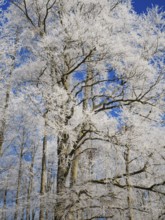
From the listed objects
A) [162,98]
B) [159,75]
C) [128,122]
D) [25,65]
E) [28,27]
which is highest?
[28,27]

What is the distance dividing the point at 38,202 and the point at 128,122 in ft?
11.6

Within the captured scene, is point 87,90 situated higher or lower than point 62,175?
higher

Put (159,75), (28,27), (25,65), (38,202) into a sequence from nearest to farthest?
(38,202) < (159,75) < (25,65) < (28,27)

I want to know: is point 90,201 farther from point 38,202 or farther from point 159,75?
point 159,75

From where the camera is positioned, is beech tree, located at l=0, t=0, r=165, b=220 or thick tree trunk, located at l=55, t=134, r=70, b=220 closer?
thick tree trunk, located at l=55, t=134, r=70, b=220

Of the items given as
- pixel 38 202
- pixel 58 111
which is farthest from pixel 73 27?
pixel 38 202

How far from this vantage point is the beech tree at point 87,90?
7.57 m

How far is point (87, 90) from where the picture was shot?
10.5m

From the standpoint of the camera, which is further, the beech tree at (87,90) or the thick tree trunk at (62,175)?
the beech tree at (87,90)

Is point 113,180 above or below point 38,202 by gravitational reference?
above

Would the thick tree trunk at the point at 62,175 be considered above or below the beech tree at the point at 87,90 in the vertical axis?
below

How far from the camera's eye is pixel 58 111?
7469 millimetres

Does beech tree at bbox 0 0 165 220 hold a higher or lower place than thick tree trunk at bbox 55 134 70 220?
higher

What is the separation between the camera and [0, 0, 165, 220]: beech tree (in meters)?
7.57
